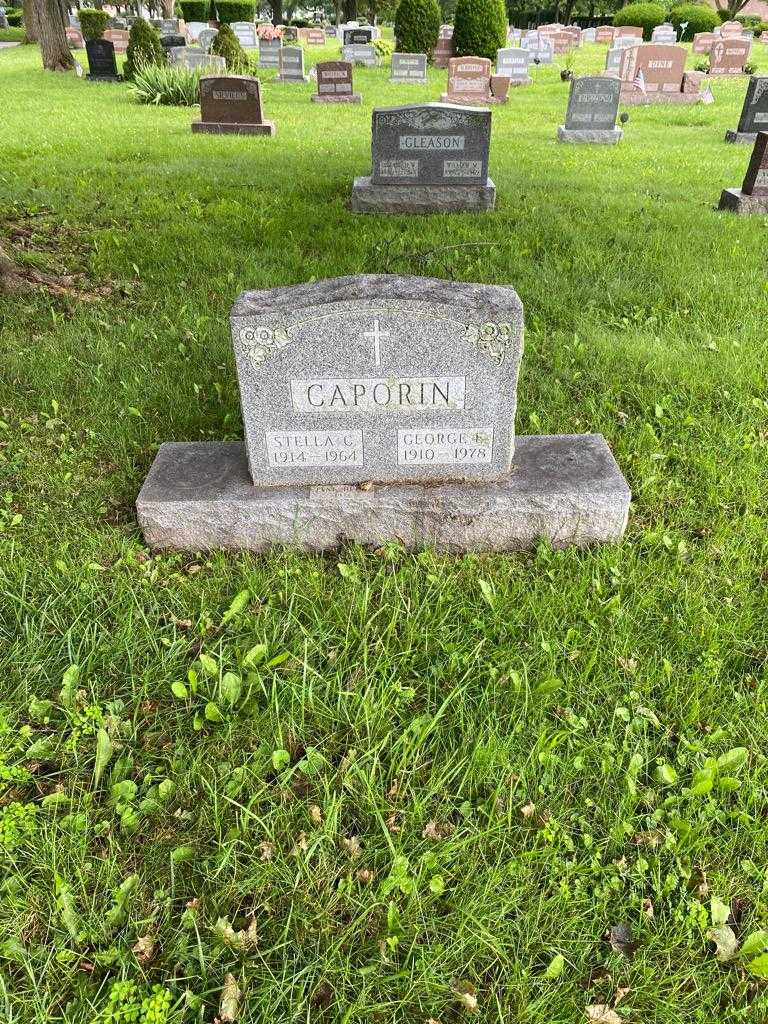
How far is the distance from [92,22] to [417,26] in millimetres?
11953

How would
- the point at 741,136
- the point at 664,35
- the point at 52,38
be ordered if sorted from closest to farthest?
the point at 741,136 → the point at 52,38 → the point at 664,35

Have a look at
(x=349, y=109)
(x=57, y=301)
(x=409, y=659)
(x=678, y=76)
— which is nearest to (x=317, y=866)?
(x=409, y=659)

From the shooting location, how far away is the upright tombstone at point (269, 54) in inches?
874

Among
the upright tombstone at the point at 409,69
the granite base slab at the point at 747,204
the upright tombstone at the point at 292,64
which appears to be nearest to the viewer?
the granite base slab at the point at 747,204

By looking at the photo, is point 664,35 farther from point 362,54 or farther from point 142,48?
point 142,48

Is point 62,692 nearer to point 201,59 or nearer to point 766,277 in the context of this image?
point 766,277

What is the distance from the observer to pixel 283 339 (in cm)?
291

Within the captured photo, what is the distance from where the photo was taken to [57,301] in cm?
542

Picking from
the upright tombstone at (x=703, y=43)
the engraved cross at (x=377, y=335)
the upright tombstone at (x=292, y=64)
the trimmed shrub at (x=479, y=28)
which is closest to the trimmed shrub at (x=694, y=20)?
the upright tombstone at (x=703, y=43)

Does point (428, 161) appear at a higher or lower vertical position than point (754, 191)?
higher

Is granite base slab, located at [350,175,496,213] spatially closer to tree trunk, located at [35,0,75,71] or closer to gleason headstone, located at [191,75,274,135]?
gleason headstone, located at [191,75,274,135]

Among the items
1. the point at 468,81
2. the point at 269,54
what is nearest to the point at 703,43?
the point at 468,81

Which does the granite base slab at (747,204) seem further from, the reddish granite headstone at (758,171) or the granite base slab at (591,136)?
the granite base slab at (591,136)

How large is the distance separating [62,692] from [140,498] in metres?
0.97
